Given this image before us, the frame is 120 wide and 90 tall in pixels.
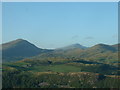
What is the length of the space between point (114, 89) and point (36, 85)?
5763cm

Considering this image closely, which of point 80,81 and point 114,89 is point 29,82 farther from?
point 114,89

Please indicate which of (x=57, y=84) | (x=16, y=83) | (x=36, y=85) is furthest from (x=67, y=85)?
(x=16, y=83)

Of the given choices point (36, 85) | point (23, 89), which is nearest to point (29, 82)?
point (36, 85)

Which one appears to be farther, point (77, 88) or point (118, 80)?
point (118, 80)

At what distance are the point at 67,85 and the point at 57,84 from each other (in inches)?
299

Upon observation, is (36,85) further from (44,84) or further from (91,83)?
(91,83)

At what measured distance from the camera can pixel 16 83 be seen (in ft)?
635

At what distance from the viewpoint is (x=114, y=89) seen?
162625mm

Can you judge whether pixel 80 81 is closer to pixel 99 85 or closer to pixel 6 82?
pixel 99 85

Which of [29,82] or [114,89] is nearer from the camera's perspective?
[114,89]

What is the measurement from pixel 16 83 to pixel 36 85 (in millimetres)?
14688

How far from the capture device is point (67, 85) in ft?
634

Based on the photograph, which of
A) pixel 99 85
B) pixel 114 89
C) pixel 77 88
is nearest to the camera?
pixel 114 89

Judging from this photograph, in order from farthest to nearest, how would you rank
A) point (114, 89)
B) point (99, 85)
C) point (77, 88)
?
point (99, 85)
point (77, 88)
point (114, 89)
